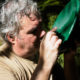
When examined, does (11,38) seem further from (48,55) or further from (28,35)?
(48,55)

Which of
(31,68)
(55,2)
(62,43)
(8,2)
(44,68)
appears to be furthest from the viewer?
(55,2)

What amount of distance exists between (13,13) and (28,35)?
0.21 m

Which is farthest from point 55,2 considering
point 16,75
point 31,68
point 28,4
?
point 16,75

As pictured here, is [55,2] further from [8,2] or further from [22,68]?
[22,68]

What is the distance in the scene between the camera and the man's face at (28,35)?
6.61ft

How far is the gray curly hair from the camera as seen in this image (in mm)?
2056

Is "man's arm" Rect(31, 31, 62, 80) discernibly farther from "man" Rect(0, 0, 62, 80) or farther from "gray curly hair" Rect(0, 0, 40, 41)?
"gray curly hair" Rect(0, 0, 40, 41)

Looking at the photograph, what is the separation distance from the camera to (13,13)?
2059mm

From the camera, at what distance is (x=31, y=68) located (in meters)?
2.00

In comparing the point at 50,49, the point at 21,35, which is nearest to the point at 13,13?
the point at 21,35

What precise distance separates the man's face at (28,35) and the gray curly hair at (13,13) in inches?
1.8

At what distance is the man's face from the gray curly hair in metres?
0.05

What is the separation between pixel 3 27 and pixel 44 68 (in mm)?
623

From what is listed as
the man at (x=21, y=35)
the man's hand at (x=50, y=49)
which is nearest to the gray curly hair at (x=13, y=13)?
the man at (x=21, y=35)
